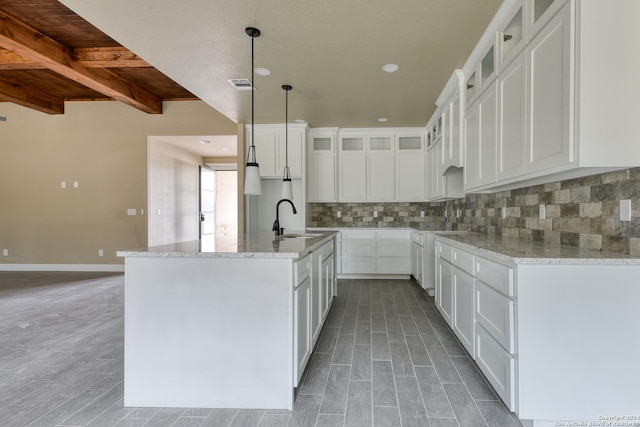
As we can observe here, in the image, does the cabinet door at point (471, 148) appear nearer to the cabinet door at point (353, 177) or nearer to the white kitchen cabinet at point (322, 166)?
the cabinet door at point (353, 177)

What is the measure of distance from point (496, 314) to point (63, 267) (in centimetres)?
701

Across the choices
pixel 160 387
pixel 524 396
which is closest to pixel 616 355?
pixel 524 396

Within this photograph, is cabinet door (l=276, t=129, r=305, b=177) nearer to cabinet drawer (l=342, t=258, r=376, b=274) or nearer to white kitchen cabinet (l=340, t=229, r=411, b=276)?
white kitchen cabinet (l=340, t=229, r=411, b=276)

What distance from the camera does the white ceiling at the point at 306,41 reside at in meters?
2.24

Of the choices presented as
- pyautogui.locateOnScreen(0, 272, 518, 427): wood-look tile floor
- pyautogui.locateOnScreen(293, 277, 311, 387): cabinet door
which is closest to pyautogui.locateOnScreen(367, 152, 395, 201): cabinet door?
pyautogui.locateOnScreen(0, 272, 518, 427): wood-look tile floor

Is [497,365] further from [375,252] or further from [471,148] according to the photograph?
[375,252]

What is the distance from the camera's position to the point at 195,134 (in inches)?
228

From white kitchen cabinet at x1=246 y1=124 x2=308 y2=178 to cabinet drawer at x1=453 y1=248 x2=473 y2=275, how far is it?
121 inches

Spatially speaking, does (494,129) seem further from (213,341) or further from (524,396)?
(213,341)

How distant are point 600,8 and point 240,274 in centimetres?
212

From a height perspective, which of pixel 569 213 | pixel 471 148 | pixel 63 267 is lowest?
pixel 63 267

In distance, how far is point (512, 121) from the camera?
2.14 meters

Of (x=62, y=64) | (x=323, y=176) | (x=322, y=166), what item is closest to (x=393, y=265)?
Answer: (x=323, y=176)

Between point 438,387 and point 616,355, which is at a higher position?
point 616,355
